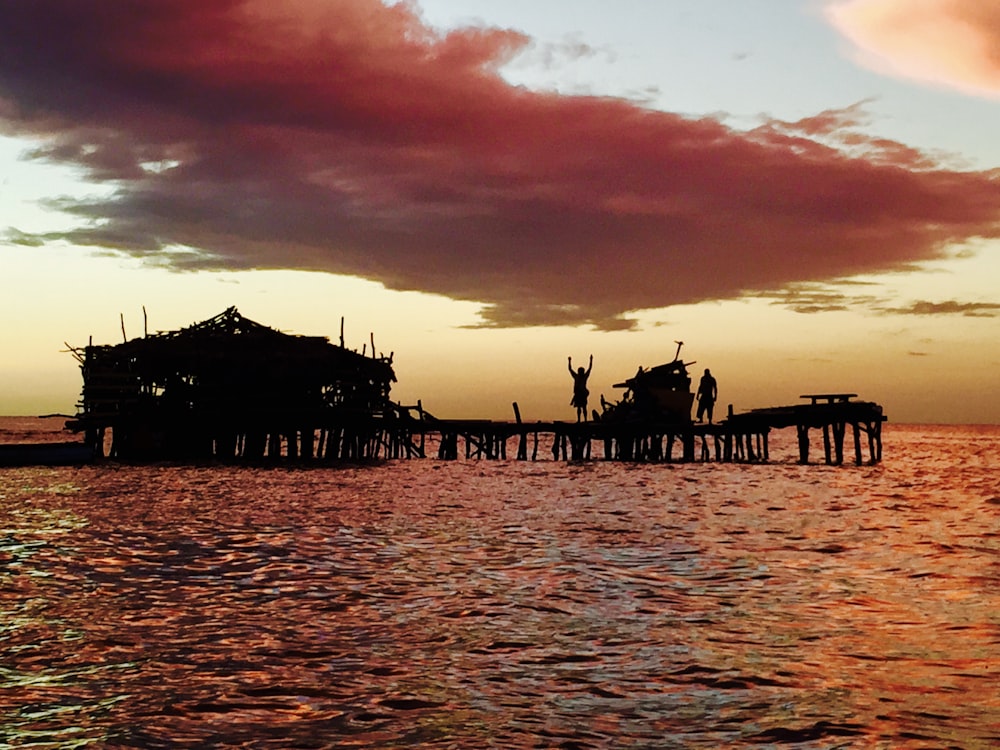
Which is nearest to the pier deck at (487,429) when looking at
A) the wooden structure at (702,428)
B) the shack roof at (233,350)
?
the wooden structure at (702,428)

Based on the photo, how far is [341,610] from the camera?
482 inches

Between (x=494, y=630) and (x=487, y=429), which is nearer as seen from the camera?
(x=494, y=630)

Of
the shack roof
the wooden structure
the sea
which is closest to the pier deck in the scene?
the wooden structure

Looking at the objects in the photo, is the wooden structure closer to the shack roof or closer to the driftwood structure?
the driftwood structure

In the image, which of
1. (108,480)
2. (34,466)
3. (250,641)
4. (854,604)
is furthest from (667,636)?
(34,466)

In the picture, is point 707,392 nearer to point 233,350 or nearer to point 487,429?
point 487,429

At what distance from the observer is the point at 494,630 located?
1116 centimetres

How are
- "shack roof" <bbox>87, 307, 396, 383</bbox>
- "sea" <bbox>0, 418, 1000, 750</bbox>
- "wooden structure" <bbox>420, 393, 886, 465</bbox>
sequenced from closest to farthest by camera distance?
"sea" <bbox>0, 418, 1000, 750</bbox>, "wooden structure" <bbox>420, 393, 886, 465</bbox>, "shack roof" <bbox>87, 307, 396, 383</bbox>

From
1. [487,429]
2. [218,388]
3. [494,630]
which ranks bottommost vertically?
[494,630]

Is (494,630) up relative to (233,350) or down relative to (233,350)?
down

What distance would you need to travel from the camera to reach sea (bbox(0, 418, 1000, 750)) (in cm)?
775

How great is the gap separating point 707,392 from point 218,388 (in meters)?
22.9

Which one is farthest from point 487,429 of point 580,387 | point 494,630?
point 494,630

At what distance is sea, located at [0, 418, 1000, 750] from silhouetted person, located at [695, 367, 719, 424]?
22.9 meters
